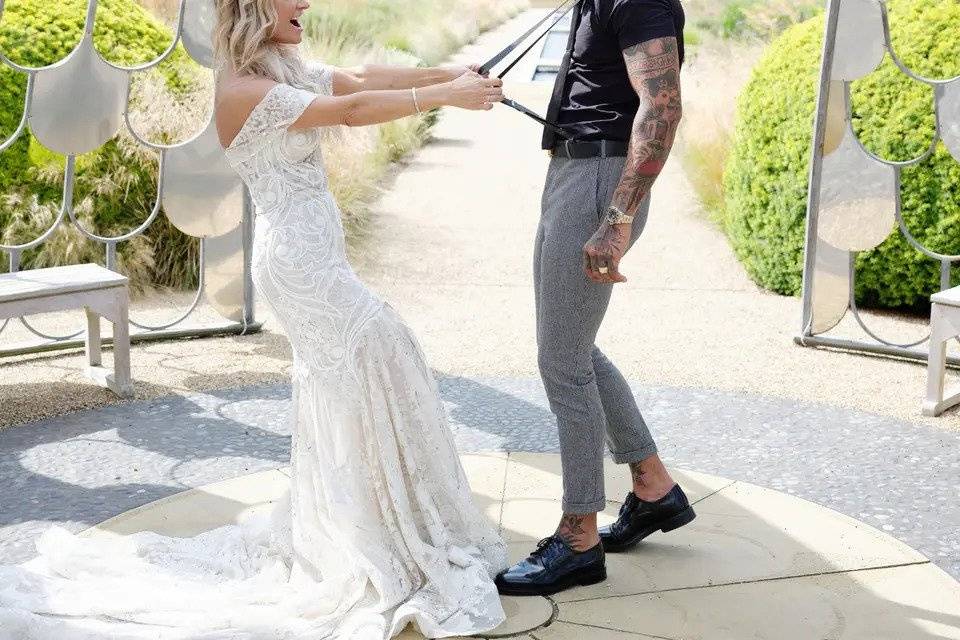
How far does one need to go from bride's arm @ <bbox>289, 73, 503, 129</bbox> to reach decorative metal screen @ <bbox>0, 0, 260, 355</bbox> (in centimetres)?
247

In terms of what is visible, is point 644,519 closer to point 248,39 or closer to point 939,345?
point 248,39

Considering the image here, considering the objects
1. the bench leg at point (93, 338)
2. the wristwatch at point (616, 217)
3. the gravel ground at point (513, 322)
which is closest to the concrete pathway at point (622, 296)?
the gravel ground at point (513, 322)

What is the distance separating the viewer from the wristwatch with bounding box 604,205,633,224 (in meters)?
2.97

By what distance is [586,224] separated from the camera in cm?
309

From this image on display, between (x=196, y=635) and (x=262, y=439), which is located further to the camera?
(x=262, y=439)

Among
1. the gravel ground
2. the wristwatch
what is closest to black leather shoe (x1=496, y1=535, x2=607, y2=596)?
the wristwatch

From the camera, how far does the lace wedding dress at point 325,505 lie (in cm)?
305

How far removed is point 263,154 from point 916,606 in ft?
7.16

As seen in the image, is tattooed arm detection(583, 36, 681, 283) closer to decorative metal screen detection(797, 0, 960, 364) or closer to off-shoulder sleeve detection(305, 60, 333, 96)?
off-shoulder sleeve detection(305, 60, 333, 96)

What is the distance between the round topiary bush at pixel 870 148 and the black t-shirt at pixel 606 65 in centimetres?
383

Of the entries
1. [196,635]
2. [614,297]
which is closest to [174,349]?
[614,297]

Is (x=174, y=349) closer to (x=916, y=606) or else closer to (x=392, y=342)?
(x=392, y=342)

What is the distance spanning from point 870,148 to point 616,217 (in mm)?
4071

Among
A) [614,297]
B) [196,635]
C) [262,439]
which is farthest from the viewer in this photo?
[614,297]
